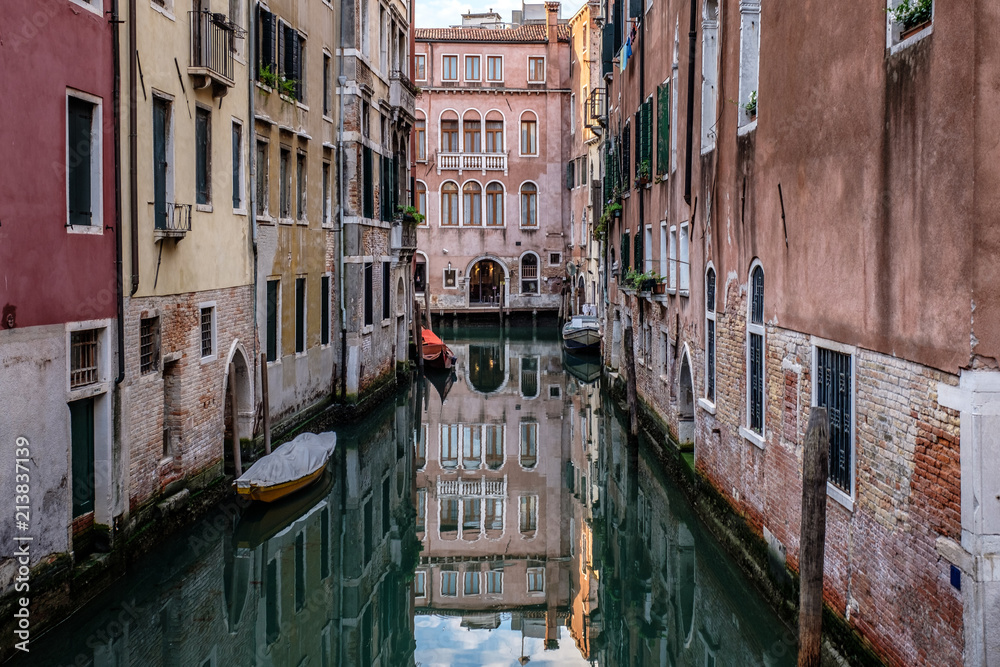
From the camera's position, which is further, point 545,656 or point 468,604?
point 468,604

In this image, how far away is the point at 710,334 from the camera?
12398mm

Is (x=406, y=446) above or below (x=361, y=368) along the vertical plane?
below

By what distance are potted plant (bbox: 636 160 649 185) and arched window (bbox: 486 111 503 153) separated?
2356 centimetres

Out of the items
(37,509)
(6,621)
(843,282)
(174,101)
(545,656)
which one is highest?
(174,101)

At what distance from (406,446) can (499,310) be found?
23.2 metres

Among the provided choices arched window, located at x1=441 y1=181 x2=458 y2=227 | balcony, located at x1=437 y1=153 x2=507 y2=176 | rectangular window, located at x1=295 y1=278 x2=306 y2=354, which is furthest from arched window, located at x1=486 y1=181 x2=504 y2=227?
rectangular window, located at x1=295 y1=278 x2=306 y2=354

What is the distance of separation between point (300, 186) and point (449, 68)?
25.6 m

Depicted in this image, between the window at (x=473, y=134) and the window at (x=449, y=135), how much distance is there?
38 cm

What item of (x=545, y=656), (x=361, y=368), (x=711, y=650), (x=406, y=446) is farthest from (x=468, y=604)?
(x=361, y=368)

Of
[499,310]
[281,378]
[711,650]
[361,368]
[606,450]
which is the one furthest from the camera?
[499,310]

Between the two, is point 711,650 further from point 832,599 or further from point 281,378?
point 281,378

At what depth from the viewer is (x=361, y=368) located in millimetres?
18969

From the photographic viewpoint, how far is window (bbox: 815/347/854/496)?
7.33 meters

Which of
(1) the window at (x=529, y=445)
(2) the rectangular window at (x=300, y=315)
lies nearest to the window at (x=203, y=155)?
(2) the rectangular window at (x=300, y=315)
